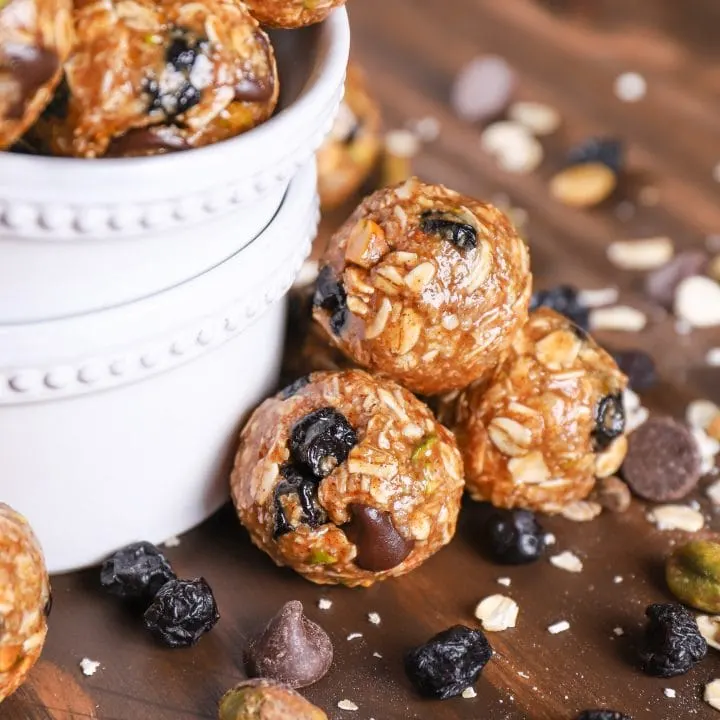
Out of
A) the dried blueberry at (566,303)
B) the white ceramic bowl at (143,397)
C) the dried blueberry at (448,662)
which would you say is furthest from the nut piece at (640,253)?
the dried blueberry at (448,662)

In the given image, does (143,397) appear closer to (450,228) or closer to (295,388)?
(295,388)

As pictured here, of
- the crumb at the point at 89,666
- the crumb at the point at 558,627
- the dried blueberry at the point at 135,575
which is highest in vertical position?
the crumb at the point at 558,627

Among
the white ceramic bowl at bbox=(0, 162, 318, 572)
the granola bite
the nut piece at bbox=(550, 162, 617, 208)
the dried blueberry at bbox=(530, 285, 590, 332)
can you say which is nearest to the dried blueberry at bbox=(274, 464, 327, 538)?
the white ceramic bowl at bbox=(0, 162, 318, 572)

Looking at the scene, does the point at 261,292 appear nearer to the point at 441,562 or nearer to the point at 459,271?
the point at 459,271

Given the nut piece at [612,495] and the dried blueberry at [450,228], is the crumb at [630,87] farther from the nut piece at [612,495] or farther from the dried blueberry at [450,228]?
the dried blueberry at [450,228]

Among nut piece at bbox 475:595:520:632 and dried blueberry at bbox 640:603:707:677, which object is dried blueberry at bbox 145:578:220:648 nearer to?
nut piece at bbox 475:595:520:632

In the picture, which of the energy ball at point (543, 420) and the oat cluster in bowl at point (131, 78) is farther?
the energy ball at point (543, 420)
